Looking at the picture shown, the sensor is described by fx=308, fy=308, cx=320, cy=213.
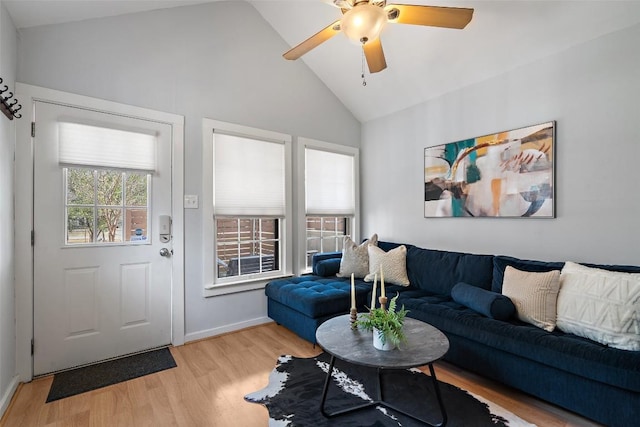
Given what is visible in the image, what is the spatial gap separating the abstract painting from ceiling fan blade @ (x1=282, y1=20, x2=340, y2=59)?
1.97 m

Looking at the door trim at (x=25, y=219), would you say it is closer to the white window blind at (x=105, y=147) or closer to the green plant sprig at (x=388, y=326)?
the white window blind at (x=105, y=147)

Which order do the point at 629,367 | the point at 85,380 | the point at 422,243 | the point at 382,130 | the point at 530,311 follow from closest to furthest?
the point at 629,367
the point at 530,311
the point at 85,380
the point at 422,243
the point at 382,130

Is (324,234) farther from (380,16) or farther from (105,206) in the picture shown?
(380,16)

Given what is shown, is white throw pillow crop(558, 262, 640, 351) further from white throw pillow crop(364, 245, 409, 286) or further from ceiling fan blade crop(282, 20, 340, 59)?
ceiling fan blade crop(282, 20, 340, 59)

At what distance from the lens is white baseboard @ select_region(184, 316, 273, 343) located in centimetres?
310

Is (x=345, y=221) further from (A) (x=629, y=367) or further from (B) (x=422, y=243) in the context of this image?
(A) (x=629, y=367)

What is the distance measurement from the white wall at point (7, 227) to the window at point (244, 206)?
55.7 inches

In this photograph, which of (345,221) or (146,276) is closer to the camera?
(146,276)

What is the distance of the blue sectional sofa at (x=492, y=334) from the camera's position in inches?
67.5

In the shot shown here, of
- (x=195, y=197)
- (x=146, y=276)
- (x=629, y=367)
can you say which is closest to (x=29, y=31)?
(x=195, y=197)

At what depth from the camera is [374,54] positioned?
2.33 metres

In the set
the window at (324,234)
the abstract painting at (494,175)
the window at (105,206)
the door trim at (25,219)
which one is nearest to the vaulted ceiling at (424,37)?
the door trim at (25,219)

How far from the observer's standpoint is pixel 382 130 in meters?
4.29

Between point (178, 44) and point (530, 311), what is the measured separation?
384cm
